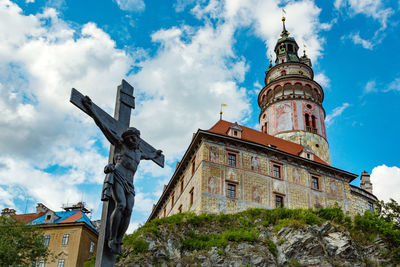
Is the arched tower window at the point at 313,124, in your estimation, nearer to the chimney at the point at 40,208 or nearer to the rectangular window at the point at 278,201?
the rectangular window at the point at 278,201

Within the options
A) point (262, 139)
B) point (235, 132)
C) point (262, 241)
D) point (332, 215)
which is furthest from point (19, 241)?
point (262, 139)

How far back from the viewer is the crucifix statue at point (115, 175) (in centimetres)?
538

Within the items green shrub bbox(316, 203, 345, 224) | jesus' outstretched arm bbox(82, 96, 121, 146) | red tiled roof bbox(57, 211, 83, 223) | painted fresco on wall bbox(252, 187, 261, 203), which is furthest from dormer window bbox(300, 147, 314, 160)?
jesus' outstretched arm bbox(82, 96, 121, 146)

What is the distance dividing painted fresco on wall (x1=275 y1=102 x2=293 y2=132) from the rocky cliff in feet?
49.4

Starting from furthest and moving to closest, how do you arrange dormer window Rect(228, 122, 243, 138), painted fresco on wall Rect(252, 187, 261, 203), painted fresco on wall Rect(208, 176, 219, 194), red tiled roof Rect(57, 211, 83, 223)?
red tiled roof Rect(57, 211, 83, 223), dormer window Rect(228, 122, 243, 138), painted fresco on wall Rect(252, 187, 261, 203), painted fresco on wall Rect(208, 176, 219, 194)

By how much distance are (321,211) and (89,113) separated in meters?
24.2

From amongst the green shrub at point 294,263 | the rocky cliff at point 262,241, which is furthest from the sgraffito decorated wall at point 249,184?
the green shrub at point 294,263

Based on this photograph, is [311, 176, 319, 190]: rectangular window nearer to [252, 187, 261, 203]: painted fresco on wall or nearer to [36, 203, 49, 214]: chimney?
[252, 187, 261, 203]: painted fresco on wall

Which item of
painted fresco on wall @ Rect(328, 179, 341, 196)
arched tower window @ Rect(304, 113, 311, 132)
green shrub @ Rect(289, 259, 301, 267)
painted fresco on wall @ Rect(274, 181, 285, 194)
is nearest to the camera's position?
green shrub @ Rect(289, 259, 301, 267)

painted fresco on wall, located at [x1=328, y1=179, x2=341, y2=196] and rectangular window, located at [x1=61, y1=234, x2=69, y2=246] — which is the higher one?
painted fresco on wall, located at [x1=328, y1=179, x2=341, y2=196]

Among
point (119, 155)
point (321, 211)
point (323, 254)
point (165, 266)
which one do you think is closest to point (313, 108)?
point (321, 211)

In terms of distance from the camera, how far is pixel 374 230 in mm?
26484

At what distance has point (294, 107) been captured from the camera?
4147cm

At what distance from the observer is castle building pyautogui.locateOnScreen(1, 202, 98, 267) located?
3388 centimetres
